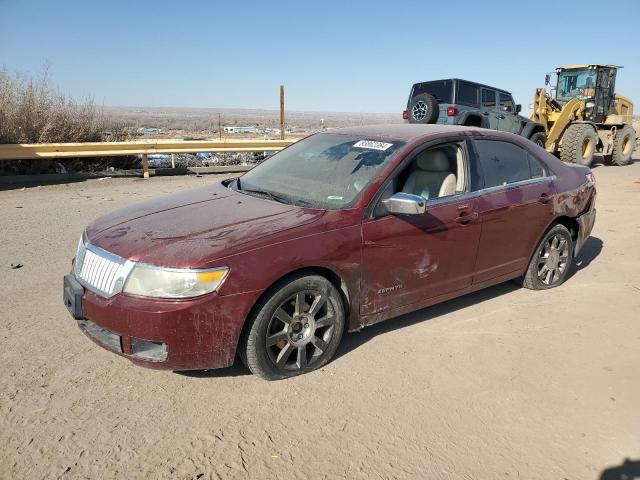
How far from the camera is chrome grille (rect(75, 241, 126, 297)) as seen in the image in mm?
3064

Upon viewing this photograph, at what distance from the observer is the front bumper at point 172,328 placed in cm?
294

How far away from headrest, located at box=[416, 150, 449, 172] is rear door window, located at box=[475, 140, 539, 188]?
0.36 m

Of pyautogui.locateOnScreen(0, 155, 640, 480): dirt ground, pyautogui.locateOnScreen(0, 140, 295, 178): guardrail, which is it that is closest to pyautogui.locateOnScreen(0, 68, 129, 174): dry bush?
pyautogui.locateOnScreen(0, 140, 295, 178): guardrail

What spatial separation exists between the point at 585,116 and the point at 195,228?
664 inches

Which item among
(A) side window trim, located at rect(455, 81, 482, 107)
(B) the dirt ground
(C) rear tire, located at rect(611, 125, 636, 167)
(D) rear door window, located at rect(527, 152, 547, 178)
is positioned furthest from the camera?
(C) rear tire, located at rect(611, 125, 636, 167)

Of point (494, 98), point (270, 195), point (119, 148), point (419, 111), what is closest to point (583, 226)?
point (270, 195)

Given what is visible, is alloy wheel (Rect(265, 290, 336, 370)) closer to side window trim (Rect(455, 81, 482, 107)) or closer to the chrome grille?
the chrome grille

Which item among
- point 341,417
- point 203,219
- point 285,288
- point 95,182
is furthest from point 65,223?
point 341,417

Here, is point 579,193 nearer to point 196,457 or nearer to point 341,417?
point 341,417

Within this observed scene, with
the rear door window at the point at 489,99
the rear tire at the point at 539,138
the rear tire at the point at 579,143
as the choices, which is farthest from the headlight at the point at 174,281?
the rear tire at the point at 579,143

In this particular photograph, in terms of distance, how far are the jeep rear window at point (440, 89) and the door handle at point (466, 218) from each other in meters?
10.6

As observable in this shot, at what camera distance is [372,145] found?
164 inches

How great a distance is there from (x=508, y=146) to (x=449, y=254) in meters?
1.36

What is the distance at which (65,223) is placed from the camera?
7.41 meters
